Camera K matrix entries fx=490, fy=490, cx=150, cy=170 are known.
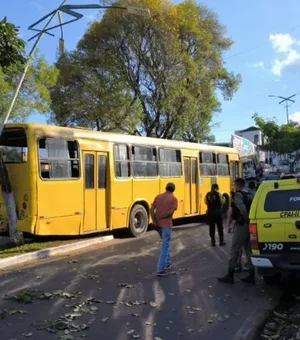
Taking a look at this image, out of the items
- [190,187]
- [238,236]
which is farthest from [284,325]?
[190,187]

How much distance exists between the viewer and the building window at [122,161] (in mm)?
14039

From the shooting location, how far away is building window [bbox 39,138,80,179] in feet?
38.4

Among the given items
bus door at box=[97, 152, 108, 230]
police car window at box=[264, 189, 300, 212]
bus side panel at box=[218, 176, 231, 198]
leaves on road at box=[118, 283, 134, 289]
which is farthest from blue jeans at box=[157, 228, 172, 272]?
bus side panel at box=[218, 176, 231, 198]

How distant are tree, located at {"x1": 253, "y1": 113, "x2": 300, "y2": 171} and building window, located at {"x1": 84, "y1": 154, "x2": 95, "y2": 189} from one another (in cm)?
5446

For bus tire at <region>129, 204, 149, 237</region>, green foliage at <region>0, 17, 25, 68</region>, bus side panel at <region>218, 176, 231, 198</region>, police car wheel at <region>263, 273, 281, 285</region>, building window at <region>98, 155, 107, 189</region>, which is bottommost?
police car wheel at <region>263, 273, 281, 285</region>

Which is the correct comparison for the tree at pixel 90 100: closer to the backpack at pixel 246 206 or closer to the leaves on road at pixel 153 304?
the backpack at pixel 246 206

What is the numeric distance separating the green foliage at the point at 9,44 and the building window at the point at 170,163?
7714mm

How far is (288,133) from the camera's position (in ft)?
216

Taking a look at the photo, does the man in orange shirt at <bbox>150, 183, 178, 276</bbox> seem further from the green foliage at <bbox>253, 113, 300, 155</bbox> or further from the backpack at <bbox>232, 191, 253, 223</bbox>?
the green foliage at <bbox>253, 113, 300, 155</bbox>

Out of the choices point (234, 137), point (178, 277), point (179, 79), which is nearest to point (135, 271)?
point (178, 277)

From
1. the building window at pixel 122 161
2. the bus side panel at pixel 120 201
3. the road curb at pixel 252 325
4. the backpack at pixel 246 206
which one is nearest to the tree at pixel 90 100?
the building window at pixel 122 161

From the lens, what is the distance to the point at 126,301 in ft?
23.1

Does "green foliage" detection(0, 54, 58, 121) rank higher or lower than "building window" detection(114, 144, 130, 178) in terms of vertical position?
higher

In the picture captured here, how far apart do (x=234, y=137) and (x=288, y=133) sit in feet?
99.8
